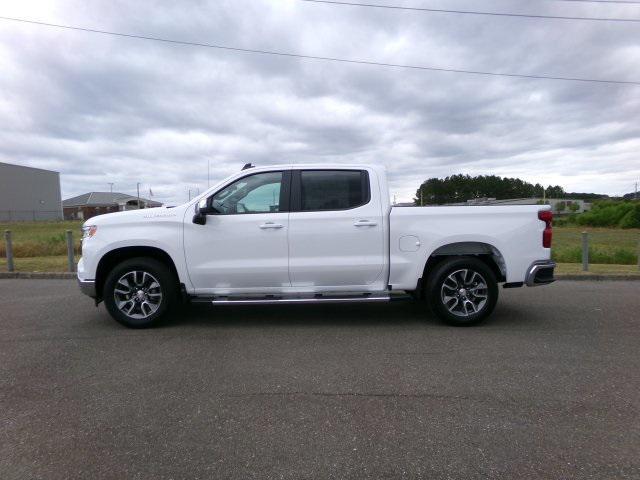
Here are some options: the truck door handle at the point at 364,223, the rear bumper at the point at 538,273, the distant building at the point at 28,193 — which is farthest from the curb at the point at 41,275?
the distant building at the point at 28,193

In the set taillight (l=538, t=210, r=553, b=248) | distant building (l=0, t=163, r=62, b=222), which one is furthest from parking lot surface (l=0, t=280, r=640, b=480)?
distant building (l=0, t=163, r=62, b=222)

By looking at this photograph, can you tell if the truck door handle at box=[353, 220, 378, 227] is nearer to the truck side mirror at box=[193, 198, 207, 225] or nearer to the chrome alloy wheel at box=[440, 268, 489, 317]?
the chrome alloy wheel at box=[440, 268, 489, 317]

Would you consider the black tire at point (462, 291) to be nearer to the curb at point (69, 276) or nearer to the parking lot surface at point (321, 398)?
the parking lot surface at point (321, 398)

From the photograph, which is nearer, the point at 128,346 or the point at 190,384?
the point at 190,384

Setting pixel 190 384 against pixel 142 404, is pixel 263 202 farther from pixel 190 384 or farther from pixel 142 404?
pixel 142 404

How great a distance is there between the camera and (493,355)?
4754mm

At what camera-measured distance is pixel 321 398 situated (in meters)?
3.75

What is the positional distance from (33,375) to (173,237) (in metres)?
2.12

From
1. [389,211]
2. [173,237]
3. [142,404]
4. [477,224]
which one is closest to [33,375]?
[142,404]

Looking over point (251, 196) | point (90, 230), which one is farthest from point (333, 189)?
point (90, 230)

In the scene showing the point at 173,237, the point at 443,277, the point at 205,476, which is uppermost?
the point at 173,237

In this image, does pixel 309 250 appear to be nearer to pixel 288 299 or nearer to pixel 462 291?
pixel 288 299

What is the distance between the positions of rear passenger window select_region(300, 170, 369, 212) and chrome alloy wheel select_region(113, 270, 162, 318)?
2138 millimetres

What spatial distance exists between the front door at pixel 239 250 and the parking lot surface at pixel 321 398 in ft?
1.99
